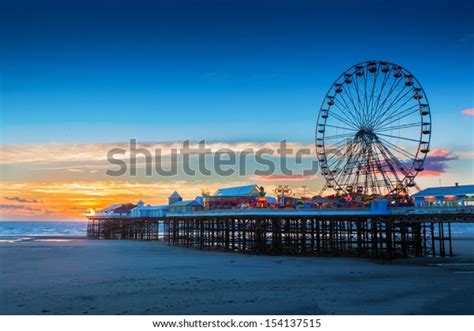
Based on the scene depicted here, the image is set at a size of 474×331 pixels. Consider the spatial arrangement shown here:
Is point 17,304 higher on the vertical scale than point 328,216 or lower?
lower

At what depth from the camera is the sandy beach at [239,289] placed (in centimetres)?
1457

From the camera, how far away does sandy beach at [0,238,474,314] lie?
47.8ft

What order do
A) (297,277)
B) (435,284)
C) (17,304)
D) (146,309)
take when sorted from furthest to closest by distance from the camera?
1. (297,277)
2. (435,284)
3. (17,304)
4. (146,309)

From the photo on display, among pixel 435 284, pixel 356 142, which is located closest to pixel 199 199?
pixel 356 142

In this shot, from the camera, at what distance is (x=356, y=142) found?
37.6 meters

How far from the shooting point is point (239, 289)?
18.2 metres

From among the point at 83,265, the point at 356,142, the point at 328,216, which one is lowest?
the point at 83,265

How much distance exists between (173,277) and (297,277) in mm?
6106
